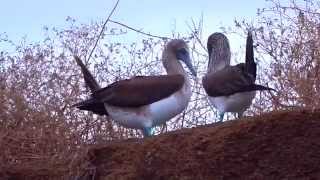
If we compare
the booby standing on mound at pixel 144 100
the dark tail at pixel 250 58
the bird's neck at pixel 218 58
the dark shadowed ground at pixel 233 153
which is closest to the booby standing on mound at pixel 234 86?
the dark tail at pixel 250 58

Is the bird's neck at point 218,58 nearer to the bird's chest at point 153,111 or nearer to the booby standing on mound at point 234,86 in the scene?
the booby standing on mound at point 234,86

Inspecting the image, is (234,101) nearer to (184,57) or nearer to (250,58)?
(250,58)

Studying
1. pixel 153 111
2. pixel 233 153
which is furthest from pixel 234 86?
pixel 233 153

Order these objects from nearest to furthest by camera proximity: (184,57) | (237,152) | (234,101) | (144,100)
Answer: (237,152) < (144,100) < (234,101) < (184,57)

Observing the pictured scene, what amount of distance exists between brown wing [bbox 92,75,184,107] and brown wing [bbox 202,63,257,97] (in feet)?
0.94

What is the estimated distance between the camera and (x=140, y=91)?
5.45 m

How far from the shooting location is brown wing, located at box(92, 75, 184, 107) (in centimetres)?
541

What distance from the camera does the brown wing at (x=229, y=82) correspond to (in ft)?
17.7

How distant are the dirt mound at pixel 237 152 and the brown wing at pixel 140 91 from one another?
883mm

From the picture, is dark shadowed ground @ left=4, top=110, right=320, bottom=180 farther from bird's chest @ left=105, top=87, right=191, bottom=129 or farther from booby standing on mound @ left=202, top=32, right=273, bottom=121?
booby standing on mound @ left=202, top=32, right=273, bottom=121

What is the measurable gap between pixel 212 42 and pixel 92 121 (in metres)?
2.11

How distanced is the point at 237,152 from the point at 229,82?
160cm

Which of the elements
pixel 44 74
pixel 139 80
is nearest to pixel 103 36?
pixel 44 74

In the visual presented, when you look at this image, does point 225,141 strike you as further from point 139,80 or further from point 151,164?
point 139,80
